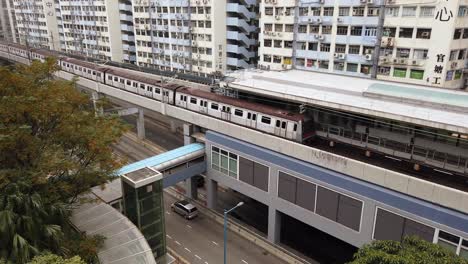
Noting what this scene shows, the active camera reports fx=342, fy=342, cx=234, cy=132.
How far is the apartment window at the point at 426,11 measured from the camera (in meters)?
33.0

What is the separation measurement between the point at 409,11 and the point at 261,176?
22.9 metres

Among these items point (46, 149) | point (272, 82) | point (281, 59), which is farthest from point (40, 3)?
point (46, 149)

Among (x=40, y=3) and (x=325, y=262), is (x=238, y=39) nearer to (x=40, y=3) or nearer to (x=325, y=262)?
(x=325, y=262)

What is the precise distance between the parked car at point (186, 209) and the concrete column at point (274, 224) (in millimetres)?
8047

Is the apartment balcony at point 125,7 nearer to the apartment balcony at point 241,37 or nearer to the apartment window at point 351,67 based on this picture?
the apartment balcony at point 241,37

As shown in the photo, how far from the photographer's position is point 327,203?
24.9 metres

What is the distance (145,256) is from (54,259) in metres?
5.46

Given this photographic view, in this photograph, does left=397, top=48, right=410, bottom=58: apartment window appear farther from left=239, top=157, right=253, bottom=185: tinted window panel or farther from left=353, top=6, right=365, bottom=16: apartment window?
left=239, top=157, right=253, bottom=185: tinted window panel

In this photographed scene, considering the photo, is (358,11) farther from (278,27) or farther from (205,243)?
(205,243)

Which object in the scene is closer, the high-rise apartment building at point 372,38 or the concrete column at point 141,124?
the high-rise apartment building at point 372,38

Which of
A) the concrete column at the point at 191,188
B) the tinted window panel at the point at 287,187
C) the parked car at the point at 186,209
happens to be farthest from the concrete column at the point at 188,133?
the tinted window panel at the point at 287,187

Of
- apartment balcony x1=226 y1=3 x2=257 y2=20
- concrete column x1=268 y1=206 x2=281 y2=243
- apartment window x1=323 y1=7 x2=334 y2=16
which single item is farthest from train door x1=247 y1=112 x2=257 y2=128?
apartment balcony x1=226 y1=3 x2=257 y2=20

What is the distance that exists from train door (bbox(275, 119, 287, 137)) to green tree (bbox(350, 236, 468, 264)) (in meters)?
14.6

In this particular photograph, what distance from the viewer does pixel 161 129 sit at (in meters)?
54.9
